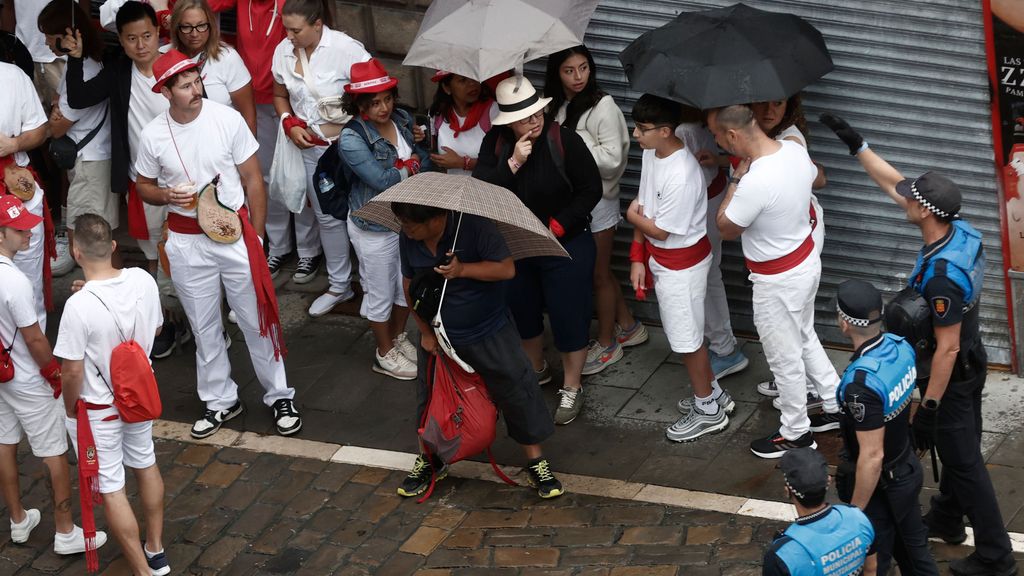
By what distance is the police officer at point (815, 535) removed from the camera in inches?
193

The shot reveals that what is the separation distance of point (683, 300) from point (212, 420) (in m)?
2.95

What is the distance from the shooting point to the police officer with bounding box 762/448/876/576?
4891mm

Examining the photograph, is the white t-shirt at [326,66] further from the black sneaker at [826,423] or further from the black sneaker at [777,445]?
the black sneaker at [826,423]

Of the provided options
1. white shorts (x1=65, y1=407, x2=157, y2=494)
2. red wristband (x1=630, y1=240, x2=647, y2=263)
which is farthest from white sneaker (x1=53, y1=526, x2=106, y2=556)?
red wristband (x1=630, y1=240, x2=647, y2=263)

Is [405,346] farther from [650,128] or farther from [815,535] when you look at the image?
[815,535]

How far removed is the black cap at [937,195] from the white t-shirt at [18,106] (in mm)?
5379

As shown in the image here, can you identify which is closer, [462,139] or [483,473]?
[483,473]

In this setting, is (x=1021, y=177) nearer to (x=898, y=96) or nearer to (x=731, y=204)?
(x=898, y=96)

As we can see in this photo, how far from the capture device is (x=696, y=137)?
301 inches

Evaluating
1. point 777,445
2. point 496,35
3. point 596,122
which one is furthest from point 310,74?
point 777,445

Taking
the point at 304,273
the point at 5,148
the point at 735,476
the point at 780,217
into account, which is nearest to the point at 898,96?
the point at 780,217

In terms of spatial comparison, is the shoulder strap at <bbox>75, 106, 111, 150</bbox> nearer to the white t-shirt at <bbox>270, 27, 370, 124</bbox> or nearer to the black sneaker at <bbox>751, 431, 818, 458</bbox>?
the white t-shirt at <bbox>270, 27, 370, 124</bbox>

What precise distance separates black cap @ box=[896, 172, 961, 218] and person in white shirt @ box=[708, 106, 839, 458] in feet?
2.74

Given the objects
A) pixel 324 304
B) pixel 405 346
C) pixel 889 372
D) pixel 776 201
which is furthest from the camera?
pixel 324 304
